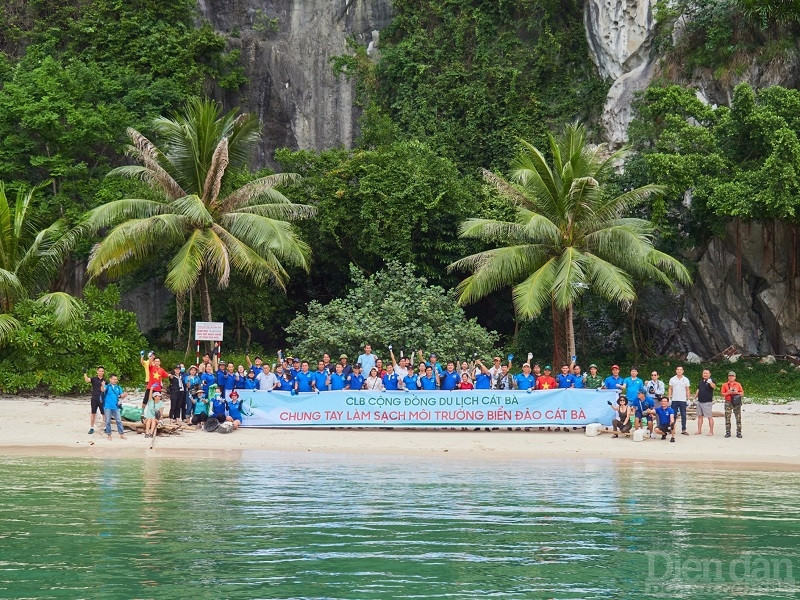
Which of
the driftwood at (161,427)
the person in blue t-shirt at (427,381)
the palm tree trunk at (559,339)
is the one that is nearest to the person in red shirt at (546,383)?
→ the person in blue t-shirt at (427,381)

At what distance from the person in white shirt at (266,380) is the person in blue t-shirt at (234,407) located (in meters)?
0.68

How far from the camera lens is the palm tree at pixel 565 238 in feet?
84.7

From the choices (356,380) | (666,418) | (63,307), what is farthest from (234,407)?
(666,418)

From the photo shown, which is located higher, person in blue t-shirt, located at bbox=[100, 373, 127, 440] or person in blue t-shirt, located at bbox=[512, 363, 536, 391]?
person in blue t-shirt, located at bbox=[512, 363, 536, 391]

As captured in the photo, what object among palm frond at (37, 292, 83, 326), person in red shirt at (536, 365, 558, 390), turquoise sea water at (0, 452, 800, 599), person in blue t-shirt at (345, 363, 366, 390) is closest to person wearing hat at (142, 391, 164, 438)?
turquoise sea water at (0, 452, 800, 599)

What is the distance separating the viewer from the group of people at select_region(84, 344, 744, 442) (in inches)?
839

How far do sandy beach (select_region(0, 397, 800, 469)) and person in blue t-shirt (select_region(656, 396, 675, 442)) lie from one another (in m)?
0.24

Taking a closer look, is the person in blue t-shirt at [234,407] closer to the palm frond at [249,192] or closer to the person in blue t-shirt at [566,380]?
the person in blue t-shirt at [566,380]

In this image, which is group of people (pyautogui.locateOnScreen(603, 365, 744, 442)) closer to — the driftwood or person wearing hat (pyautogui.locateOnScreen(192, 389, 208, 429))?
person wearing hat (pyautogui.locateOnScreen(192, 389, 208, 429))

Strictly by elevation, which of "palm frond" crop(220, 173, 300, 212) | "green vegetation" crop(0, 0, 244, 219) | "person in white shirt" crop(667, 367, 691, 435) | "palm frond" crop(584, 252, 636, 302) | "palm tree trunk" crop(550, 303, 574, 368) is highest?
"green vegetation" crop(0, 0, 244, 219)

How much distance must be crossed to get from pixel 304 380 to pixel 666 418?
25.5 feet

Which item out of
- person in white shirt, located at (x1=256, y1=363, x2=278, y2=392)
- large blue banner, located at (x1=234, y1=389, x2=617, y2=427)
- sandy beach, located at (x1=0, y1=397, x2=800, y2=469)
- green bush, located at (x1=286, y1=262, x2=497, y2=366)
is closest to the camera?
sandy beach, located at (x1=0, y1=397, x2=800, y2=469)

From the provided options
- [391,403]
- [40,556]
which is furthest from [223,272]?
[40,556]

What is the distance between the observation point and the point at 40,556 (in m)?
11.2
